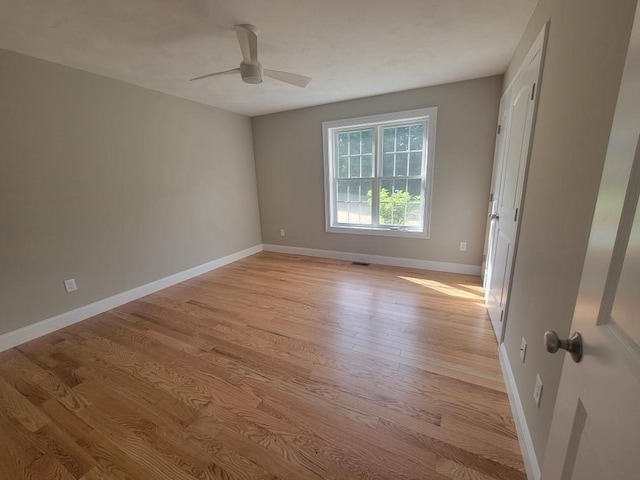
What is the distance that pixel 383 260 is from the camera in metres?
3.99

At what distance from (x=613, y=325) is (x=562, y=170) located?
941 mm

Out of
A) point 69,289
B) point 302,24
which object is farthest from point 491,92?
point 69,289

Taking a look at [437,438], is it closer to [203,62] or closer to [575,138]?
[575,138]

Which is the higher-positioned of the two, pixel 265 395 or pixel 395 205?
pixel 395 205

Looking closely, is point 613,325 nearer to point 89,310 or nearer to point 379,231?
point 379,231

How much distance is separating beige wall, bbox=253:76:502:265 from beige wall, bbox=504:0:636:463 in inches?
60.5

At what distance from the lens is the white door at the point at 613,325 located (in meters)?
0.43

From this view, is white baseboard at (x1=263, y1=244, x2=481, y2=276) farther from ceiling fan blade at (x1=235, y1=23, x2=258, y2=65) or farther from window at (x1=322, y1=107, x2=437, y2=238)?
ceiling fan blade at (x1=235, y1=23, x2=258, y2=65)

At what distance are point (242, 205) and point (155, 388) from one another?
10.4 ft

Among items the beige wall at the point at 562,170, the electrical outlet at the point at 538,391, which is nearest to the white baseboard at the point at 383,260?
the beige wall at the point at 562,170

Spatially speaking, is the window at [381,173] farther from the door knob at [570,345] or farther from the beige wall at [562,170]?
the door knob at [570,345]

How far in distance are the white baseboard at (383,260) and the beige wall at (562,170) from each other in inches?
77.8

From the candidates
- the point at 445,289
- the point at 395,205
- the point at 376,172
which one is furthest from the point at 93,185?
the point at 445,289

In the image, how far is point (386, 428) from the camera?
4.63 ft
